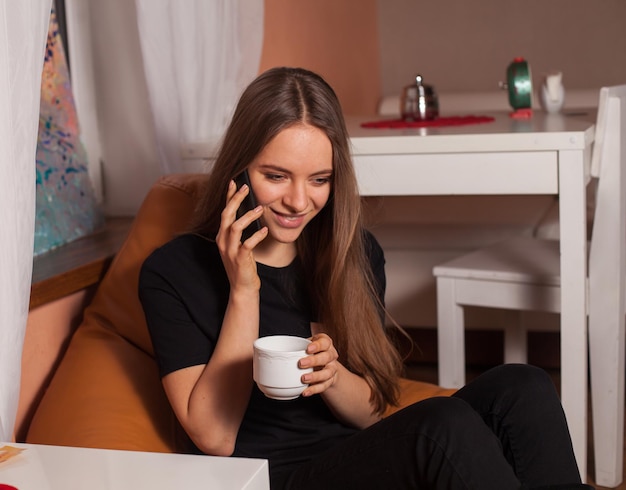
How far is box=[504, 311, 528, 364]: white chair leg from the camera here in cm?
254

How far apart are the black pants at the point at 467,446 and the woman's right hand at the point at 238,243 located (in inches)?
11.0

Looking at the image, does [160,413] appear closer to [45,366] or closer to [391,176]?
[45,366]

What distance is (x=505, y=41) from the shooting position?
14.4 ft

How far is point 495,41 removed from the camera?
4.42m

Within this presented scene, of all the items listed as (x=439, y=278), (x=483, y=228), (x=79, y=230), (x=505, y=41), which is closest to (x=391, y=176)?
(x=439, y=278)

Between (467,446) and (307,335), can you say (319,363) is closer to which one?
(467,446)

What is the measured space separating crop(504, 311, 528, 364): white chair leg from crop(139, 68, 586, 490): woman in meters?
1.04

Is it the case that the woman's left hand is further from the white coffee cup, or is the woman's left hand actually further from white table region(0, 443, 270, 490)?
white table region(0, 443, 270, 490)

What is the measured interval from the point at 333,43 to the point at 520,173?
210 cm

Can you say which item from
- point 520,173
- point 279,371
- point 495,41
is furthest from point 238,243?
point 495,41

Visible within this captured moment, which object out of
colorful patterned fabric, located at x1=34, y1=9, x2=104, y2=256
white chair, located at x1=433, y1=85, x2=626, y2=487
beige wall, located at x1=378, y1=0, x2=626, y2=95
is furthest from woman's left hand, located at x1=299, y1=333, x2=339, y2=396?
beige wall, located at x1=378, y1=0, x2=626, y2=95

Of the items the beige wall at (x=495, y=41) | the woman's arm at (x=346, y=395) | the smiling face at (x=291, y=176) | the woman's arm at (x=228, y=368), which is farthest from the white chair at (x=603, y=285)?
the beige wall at (x=495, y=41)

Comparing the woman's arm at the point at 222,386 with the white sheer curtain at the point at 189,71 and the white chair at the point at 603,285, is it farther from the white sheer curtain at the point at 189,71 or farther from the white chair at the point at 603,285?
the white chair at the point at 603,285

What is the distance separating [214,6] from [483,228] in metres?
1.23
